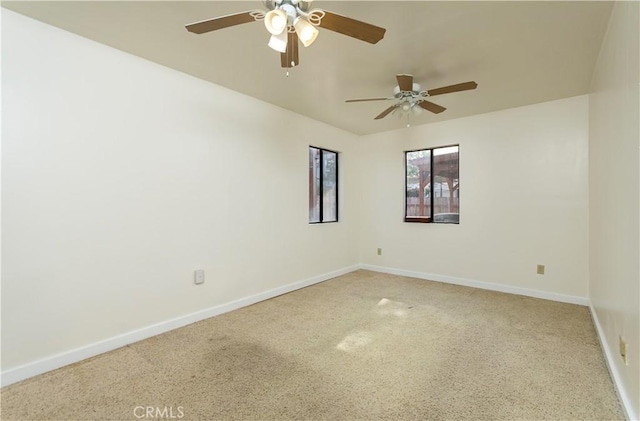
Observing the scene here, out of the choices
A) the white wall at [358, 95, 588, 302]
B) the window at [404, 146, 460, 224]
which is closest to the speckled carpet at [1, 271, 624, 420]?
the white wall at [358, 95, 588, 302]

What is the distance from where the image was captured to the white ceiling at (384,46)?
1.89 meters

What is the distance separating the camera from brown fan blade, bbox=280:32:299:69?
1828mm

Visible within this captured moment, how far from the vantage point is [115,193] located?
234 centimetres

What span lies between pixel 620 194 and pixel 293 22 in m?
2.10

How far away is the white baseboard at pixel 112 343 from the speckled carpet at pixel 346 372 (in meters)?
0.06

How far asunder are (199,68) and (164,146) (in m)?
0.77

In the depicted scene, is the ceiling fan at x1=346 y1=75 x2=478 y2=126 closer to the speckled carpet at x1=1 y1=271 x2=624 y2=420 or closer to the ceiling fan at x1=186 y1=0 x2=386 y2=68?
the ceiling fan at x1=186 y1=0 x2=386 y2=68

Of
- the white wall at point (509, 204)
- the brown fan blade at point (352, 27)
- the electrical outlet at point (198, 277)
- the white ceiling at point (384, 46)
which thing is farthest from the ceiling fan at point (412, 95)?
the electrical outlet at point (198, 277)

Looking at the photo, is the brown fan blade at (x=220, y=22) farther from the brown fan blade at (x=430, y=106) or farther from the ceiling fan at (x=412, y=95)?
the brown fan blade at (x=430, y=106)

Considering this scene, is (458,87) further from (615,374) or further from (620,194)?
(615,374)

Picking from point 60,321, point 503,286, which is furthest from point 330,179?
point 60,321

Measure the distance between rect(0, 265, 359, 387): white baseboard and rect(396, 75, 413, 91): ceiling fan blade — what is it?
2.63m

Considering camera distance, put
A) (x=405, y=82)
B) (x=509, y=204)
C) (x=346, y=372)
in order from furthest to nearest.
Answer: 1. (x=509, y=204)
2. (x=405, y=82)
3. (x=346, y=372)

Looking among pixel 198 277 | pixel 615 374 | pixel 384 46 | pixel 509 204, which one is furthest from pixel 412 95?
pixel 198 277
